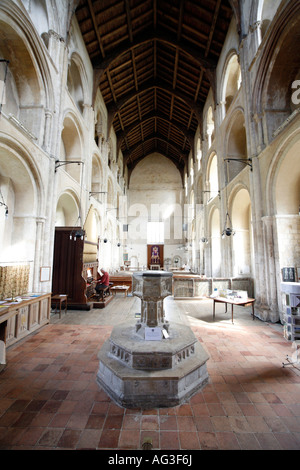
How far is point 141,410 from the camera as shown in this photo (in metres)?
2.34

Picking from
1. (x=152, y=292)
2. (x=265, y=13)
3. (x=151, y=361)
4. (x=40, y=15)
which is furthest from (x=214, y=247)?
(x=40, y=15)

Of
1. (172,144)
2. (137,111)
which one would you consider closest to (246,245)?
(137,111)

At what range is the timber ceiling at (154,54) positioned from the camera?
918 centimetres

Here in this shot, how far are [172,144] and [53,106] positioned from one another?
15.2m

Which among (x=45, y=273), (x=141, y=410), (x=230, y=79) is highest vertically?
(x=230, y=79)

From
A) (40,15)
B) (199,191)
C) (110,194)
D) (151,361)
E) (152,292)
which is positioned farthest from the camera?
(199,191)

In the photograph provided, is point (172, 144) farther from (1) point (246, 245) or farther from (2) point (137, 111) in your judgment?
(1) point (246, 245)

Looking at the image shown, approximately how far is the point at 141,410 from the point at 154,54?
16055 mm

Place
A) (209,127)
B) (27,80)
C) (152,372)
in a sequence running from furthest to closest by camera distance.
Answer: (209,127) → (27,80) → (152,372)

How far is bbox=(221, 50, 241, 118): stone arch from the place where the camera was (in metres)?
9.34

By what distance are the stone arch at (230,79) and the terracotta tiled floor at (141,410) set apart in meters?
10.3

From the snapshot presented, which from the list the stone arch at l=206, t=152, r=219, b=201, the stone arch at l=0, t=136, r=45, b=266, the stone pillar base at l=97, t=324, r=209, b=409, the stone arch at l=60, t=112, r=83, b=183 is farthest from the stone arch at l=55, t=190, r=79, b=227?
the stone arch at l=206, t=152, r=219, b=201

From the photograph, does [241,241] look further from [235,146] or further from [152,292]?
[152,292]

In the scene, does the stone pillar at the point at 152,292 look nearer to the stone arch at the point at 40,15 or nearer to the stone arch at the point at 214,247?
the stone arch at the point at 40,15
